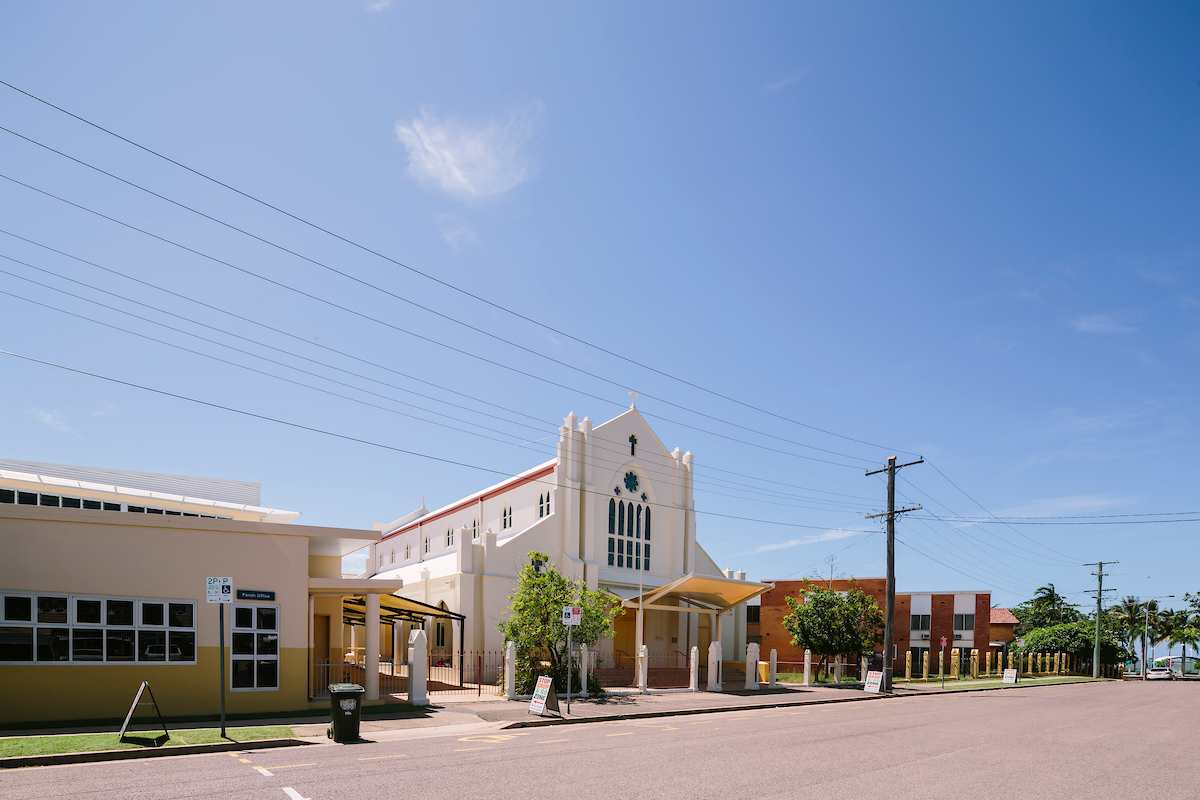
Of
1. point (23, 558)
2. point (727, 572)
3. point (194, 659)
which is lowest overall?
point (727, 572)

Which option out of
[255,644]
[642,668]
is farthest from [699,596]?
[255,644]

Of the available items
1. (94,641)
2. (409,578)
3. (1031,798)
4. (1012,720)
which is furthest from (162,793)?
(409,578)

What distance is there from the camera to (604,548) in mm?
38219

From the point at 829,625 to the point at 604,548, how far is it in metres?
10.7

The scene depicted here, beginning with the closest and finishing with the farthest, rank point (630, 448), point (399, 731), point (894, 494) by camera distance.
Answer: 1. point (399, 731)
2. point (894, 494)
3. point (630, 448)

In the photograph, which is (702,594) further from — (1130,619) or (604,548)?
(1130,619)

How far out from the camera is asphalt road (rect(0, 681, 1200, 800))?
10508 millimetres

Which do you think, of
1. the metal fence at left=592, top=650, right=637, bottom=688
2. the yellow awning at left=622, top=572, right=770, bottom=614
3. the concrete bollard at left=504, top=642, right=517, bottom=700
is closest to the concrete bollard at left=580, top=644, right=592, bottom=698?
the concrete bollard at left=504, top=642, right=517, bottom=700

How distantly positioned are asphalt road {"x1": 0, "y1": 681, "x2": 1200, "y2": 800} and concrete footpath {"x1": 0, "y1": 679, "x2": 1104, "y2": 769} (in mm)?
465

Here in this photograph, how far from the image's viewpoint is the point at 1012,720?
21891 millimetres

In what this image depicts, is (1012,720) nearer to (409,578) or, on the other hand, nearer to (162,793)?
(162,793)

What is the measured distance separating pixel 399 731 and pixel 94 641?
687 cm

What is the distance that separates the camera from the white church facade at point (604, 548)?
1318 inches

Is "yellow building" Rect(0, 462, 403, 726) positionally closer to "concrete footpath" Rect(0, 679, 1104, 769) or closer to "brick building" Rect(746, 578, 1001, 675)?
"concrete footpath" Rect(0, 679, 1104, 769)
